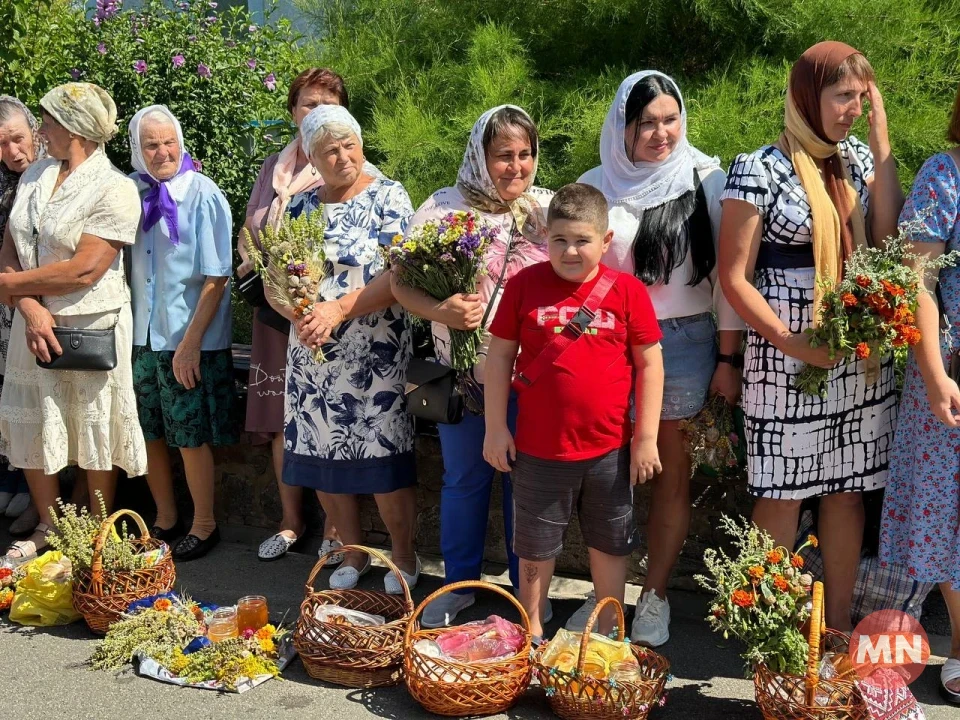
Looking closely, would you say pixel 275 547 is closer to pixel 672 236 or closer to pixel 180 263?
pixel 180 263

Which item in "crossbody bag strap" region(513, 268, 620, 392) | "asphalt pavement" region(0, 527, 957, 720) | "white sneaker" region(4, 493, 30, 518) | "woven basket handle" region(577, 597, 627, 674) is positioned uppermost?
"crossbody bag strap" region(513, 268, 620, 392)

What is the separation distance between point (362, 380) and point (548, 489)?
1061 mm

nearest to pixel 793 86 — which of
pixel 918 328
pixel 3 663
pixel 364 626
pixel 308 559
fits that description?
pixel 918 328

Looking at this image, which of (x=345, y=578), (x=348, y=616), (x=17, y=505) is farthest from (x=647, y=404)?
(x=17, y=505)

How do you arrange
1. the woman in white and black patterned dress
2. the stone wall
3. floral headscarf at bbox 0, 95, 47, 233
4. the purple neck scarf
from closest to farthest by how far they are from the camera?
the woman in white and black patterned dress → the stone wall → the purple neck scarf → floral headscarf at bbox 0, 95, 47, 233

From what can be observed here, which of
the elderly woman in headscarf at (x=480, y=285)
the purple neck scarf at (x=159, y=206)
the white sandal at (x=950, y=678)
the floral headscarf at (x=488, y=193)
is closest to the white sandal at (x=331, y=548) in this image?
the elderly woman in headscarf at (x=480, y=285)

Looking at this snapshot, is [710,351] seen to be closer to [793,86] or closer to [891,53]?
[793,86]

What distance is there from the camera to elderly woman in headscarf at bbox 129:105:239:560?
16.0 ft

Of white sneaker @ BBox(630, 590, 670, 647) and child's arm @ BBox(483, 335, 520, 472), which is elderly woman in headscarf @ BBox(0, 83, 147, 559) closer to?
child's arm @ BBox(483, 335, 520, 472)

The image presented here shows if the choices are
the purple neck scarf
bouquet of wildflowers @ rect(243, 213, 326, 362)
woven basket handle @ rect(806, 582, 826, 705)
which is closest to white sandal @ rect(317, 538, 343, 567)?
bouquet of wildflowers @ rect(243, 213, 326, 362)

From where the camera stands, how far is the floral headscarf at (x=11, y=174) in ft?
17.0

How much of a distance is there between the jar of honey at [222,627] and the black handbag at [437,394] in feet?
3.52

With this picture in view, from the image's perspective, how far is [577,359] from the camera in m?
3.67

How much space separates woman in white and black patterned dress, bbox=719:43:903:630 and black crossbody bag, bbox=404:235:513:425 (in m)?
0.94
